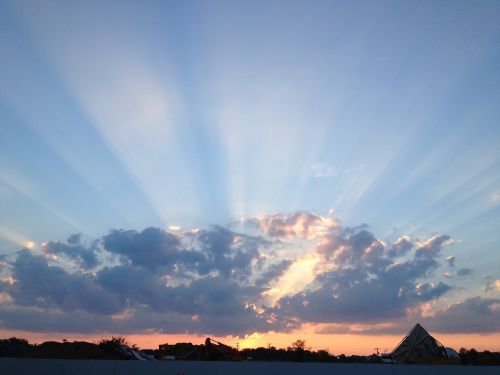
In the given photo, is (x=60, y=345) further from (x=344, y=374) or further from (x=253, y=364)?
(x=344, y=374)

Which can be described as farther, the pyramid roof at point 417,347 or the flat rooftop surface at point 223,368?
the pyramid roof at point 417,347

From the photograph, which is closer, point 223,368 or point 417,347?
point 223,368

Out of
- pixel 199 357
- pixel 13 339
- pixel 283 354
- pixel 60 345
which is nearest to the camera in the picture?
pixel 199 357

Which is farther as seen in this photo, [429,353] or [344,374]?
[429,353]

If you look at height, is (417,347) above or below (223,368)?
above

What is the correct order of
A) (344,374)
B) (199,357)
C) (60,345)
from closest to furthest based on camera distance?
(344,374) → (199,357) → (60,345)

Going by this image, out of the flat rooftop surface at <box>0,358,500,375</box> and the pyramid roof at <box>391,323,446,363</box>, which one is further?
the pyramid roof at <box>391,323,446,363</box>

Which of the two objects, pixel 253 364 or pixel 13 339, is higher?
pixel 13 339

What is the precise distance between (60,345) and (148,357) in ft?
70.1

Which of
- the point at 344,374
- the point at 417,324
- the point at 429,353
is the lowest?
the point at 344,374

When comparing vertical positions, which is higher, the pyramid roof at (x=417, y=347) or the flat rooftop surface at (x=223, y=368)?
the pyramid roof at (x=417, y=347)

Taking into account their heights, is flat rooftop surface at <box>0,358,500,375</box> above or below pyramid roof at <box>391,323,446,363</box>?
below

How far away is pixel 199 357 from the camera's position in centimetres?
5697

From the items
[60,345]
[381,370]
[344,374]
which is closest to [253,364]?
[344,374]
